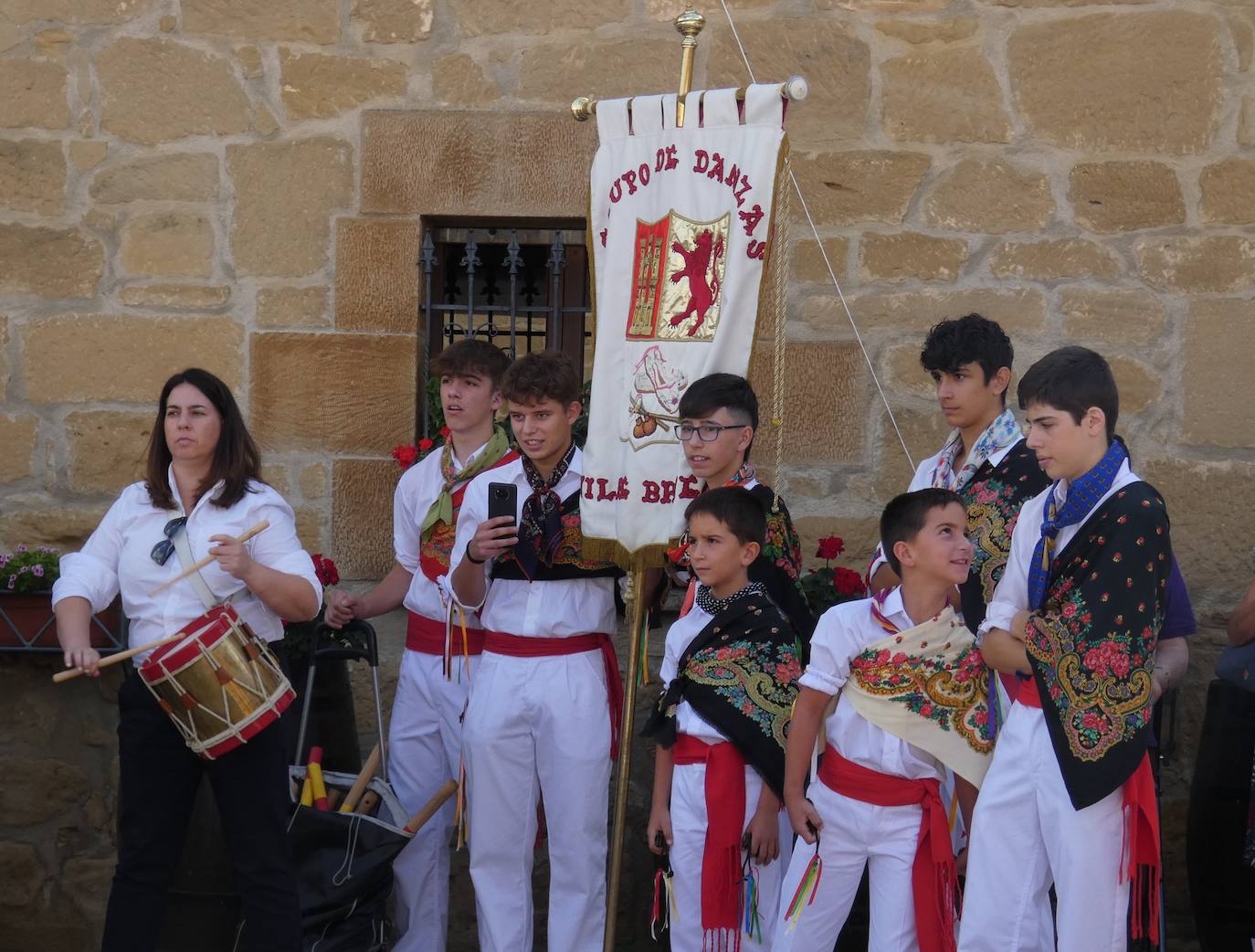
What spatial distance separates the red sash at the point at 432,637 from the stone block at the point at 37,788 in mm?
1381

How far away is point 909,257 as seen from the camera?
479cm

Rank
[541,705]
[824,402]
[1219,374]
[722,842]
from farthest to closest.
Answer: [824,402]
[1219,374]
[541,705]
[722,842]

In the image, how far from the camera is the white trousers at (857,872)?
329cm

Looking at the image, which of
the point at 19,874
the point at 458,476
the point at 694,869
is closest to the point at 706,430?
the point at 458,476

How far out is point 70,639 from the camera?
3.61 m

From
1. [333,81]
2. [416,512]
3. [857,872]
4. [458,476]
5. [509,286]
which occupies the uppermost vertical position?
[333,81]

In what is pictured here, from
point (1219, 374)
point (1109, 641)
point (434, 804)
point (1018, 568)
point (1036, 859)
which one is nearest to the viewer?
point (1109, 641)

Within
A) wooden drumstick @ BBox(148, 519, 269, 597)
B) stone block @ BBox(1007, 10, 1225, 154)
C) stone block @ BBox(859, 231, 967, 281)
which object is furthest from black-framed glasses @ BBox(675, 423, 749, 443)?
stone block @ BBox(1007, 10, 1225, 154)

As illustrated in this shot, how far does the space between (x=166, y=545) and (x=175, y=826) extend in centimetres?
70

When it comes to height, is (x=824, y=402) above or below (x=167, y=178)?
below

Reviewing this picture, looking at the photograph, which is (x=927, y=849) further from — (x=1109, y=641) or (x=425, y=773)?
(x=425, y=773)

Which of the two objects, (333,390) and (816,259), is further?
(333,390)

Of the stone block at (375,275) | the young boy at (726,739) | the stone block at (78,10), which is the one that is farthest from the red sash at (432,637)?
the stone block at (78,10)

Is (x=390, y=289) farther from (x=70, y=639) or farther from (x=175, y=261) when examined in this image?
(x=70, y=639)
